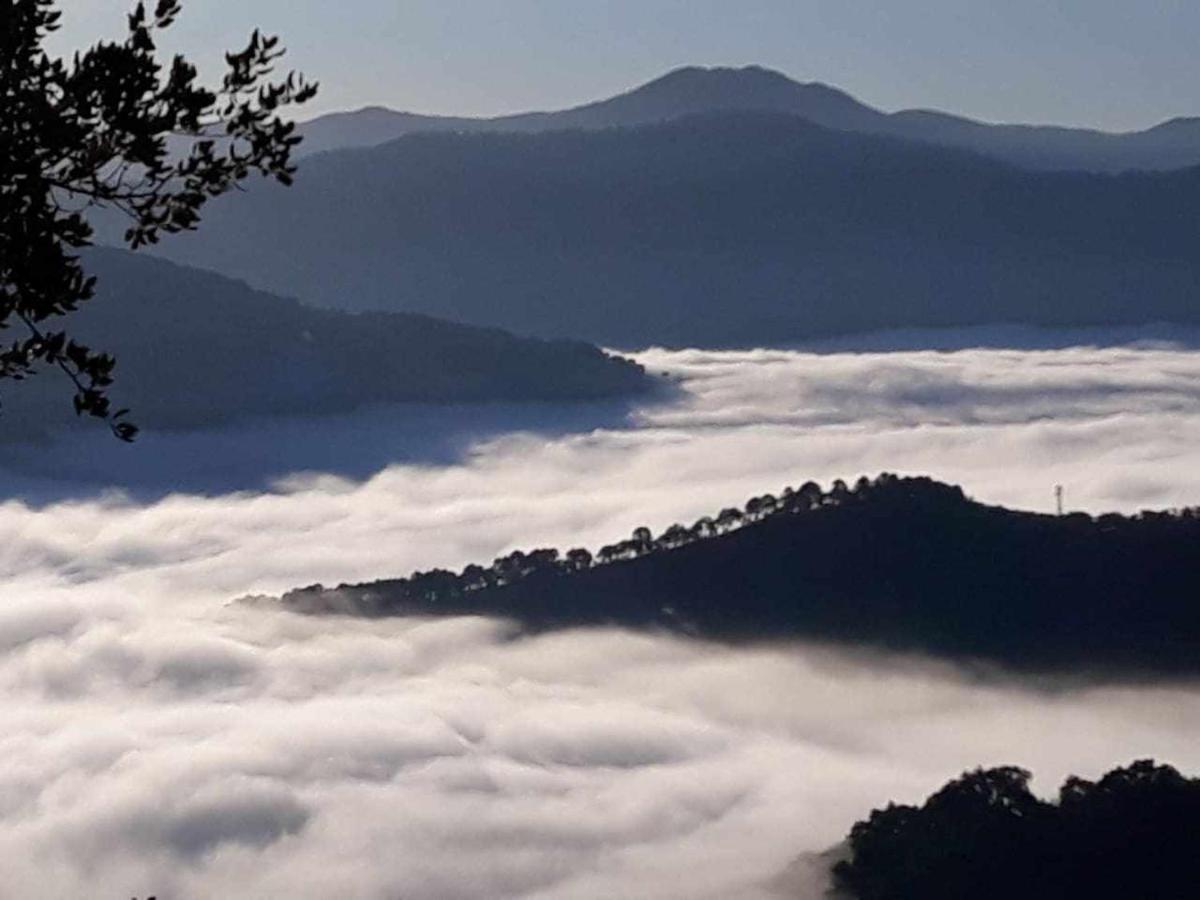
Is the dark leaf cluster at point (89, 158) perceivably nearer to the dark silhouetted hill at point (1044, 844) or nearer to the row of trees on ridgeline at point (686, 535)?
the dark silhouetted hill at point (1044, 844)

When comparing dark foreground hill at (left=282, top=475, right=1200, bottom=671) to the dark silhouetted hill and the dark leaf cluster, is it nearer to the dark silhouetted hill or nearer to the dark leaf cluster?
the dark silhouetted hill

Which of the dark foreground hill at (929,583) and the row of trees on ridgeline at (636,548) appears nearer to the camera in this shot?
the dark foreground hill at (929,583)

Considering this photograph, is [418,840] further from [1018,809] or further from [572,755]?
[1018,809]

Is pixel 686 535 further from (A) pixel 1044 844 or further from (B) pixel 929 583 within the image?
(A) pixel 1044 844

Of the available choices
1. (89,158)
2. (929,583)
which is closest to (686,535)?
(929,583)

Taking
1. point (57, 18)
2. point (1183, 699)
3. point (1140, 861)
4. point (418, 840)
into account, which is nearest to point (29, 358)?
point (57, 18)

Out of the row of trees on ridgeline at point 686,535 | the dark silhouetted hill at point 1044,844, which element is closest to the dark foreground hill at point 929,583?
the row of trees on ridgeline at point 686,535

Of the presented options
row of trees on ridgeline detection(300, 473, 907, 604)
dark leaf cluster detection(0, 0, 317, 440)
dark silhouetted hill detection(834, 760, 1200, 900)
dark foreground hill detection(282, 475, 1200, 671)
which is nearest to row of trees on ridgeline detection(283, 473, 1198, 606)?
row of trees on ridgeline detection(300, 473, 907, 604)

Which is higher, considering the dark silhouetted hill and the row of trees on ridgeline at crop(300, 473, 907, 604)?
the row of trees on ridgeline at crop(300, 473, 907, 604)
